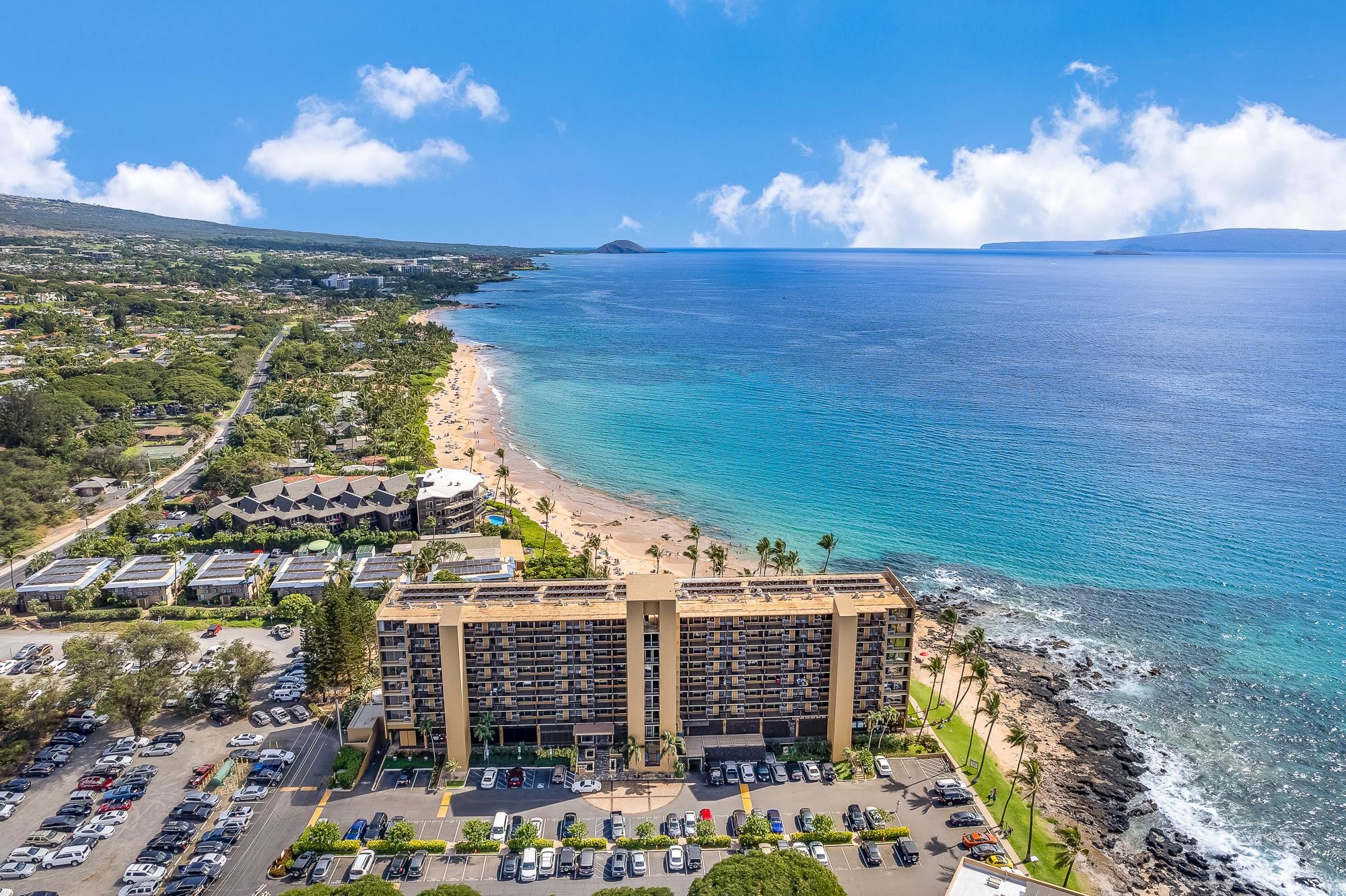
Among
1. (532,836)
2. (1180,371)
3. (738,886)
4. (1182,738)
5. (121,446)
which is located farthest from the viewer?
(1180,371)

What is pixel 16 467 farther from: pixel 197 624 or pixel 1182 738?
pixel 1182 738

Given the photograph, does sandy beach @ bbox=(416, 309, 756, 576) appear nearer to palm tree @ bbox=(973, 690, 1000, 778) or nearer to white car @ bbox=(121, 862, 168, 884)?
palm tree @ bbox=(973, 690, 1000, 778)

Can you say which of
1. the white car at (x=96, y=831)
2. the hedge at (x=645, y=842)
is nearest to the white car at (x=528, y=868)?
the hedge at (x=645, y=842)

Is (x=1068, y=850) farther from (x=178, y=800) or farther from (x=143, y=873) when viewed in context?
(x=178, y=800)

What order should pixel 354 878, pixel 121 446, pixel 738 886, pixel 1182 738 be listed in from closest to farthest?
pixel 738 886 → pixel 354 878 → pixel 1182 738 → pixel 121 446

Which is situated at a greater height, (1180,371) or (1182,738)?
(1180,371)

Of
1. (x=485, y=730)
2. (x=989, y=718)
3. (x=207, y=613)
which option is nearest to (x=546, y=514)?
(x=207, y=613)

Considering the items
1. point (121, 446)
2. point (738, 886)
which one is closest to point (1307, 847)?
point (738, 886)

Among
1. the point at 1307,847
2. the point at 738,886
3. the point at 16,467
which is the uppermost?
the point at 16,467
